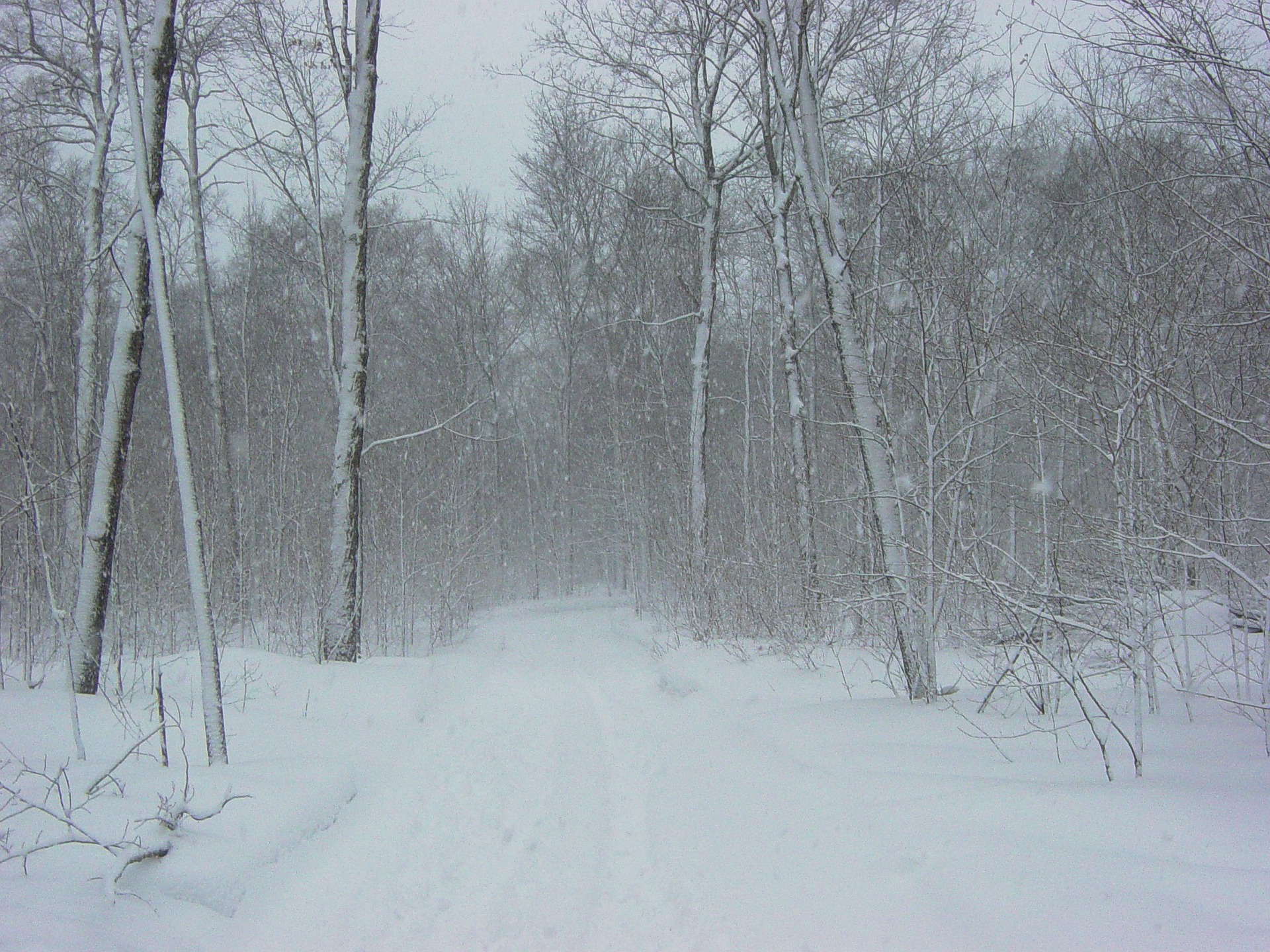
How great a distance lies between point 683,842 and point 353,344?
8.07m

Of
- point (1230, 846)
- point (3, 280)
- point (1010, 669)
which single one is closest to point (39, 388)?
point (3, 280)

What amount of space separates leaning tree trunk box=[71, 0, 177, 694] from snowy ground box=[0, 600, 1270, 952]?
25.4 inches

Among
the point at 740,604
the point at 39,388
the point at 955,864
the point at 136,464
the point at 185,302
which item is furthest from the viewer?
the point at 185,302

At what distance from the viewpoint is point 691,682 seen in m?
9.38

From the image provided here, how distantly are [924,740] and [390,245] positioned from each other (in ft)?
72.9

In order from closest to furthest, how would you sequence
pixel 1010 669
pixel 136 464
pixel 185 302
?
pixel 1010 669, pixel 136 464, pixel 185 302

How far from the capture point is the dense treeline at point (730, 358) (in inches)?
236

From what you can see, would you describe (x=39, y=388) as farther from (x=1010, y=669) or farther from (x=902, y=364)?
(x=1010, y=669)

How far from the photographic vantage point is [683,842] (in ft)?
15.7

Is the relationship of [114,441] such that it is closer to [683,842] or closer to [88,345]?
[88,345]

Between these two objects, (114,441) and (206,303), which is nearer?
(114,441)

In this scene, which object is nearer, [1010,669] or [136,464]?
[1010,669]

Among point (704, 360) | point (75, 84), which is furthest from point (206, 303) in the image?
point (704, 360)

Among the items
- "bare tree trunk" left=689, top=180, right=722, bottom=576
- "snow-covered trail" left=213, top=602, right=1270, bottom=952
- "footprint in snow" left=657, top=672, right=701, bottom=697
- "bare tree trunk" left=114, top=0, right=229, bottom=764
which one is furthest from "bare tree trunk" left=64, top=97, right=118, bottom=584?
"bare tree trunk" left=689, top=180, right=722, bottom=576
